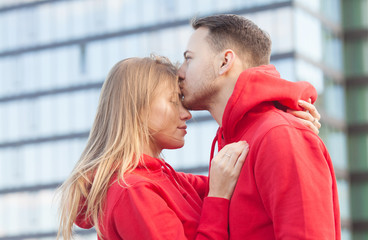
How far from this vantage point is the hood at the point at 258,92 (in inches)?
125

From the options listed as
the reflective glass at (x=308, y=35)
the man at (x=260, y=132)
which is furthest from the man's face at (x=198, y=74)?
the reflective glass at (x=308, y=35)

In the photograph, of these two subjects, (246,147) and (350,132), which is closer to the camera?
(246,147)

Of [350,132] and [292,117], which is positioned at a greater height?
[292,117]

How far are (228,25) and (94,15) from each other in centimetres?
2630

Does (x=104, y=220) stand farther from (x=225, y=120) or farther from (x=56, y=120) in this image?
(x=56, y=120)

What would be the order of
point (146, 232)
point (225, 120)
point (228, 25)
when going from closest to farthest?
point (146, 232) < point (225, 120) < point (228, 25)

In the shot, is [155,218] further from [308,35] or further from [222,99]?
[308,35]

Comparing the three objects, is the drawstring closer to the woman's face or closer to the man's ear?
the woman's face

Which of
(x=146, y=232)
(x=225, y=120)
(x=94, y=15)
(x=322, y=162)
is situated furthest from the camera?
(x=94, y=15)

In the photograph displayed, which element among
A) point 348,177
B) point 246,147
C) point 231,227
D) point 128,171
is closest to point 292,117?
point 246,147

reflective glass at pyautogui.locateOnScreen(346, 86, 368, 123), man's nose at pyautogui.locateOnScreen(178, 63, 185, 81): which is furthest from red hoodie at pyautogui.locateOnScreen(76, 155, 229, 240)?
reflective glass at pyautogui.locateOnScreen(346, 86, 368, 123)

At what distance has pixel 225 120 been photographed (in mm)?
3305

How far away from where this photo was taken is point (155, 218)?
3123 millimetres

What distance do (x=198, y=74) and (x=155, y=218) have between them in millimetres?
813
